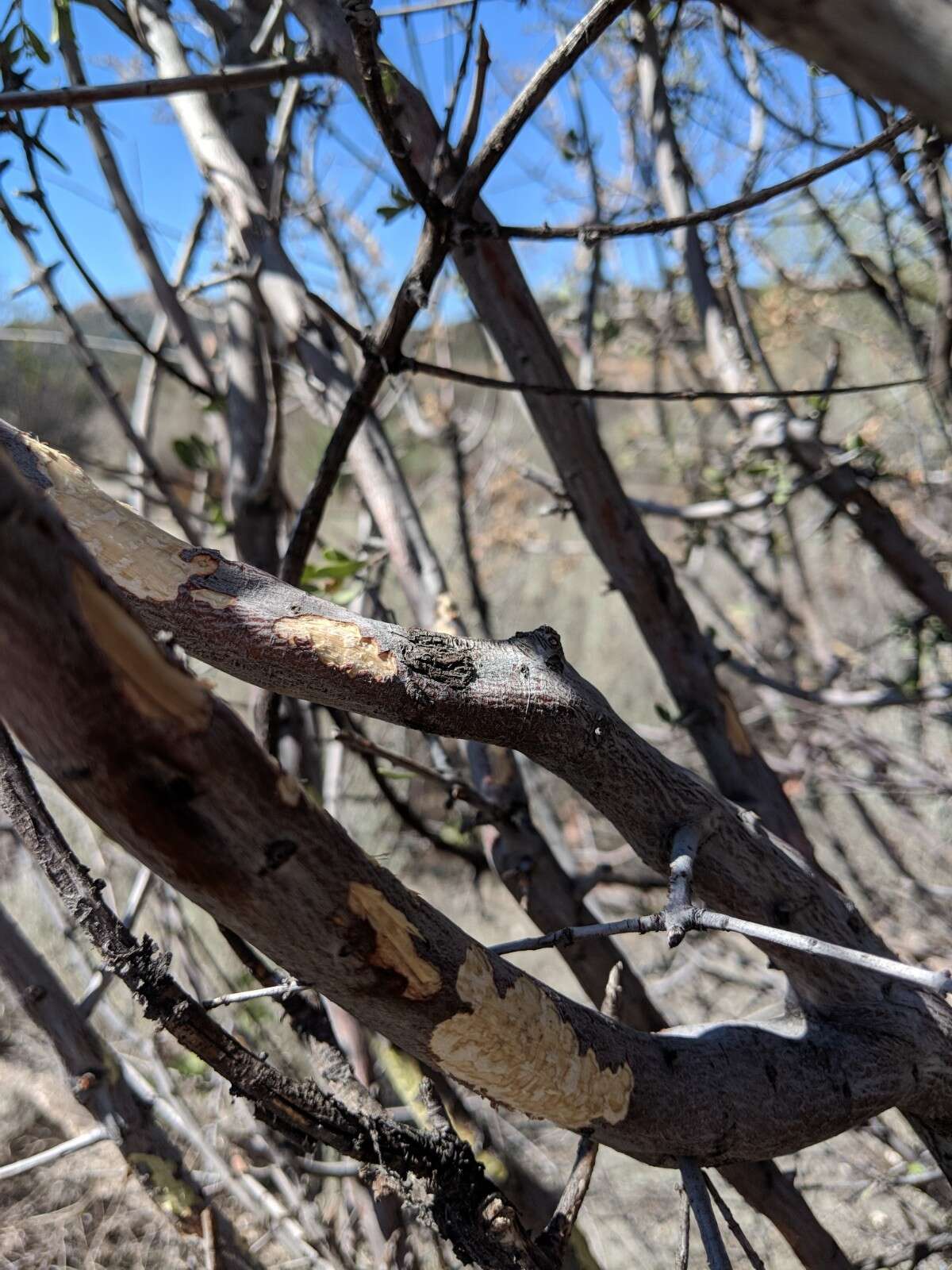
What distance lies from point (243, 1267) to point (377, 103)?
79.2 inches

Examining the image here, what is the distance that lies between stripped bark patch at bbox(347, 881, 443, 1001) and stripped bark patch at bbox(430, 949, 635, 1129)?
1.6 inches

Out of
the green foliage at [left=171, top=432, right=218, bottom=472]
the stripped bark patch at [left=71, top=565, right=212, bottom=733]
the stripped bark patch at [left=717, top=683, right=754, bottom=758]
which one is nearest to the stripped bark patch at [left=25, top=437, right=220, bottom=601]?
the stripped bark patch at [left=71, top=565, right=212, bottom=733]

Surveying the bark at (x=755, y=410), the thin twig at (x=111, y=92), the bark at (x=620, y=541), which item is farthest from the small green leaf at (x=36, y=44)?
the bark at (x=755, y=410)

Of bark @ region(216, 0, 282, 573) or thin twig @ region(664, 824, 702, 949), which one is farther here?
bark @ region(216, 0, 282, 573)

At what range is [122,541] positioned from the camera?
976 mm

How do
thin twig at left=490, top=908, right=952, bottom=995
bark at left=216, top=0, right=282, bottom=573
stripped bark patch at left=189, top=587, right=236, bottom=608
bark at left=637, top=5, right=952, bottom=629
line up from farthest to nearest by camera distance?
bark at left=637, top=5, right=952, bottom=629, bark at left=216, top=0, right=282, bottom=573, stripped bark patch at left=189, top=587, right=236, bottom=608, thin twig at left=490, top=908, right=952, bottom=995

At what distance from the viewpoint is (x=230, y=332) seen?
7.22ft

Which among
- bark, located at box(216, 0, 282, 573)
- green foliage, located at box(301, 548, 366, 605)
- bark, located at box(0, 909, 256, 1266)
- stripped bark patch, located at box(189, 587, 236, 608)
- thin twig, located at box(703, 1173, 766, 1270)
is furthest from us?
bark, located at box(216, 0, 282, 573)

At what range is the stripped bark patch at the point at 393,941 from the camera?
78cm

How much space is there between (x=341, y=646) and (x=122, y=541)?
271 mm

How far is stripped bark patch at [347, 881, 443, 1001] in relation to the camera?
0.78m

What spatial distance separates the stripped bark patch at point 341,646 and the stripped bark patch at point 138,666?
267 mm

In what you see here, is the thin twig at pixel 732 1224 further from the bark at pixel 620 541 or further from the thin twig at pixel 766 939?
the bark at pixel 620 541

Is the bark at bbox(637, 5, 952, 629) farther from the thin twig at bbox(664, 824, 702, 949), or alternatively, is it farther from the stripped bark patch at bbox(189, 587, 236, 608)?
the stripped bark patch at bbox(189, 587, 236, 608)
